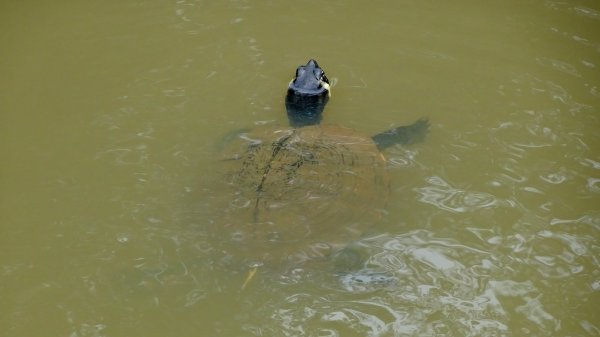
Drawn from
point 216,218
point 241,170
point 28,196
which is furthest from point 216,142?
point 28,196

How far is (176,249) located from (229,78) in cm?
157

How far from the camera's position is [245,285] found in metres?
2.72

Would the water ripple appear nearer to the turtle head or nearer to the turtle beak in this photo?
the turtle head

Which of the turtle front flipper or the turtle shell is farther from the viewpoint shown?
the turtle front flipper

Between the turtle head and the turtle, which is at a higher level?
the turtle head

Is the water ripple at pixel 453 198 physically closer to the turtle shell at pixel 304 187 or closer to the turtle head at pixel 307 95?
the turtle shell at pixel 304 187

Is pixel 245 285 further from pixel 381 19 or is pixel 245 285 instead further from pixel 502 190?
pixel 381 19

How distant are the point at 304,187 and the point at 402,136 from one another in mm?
807

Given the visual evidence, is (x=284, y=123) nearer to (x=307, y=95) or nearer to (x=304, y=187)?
(x=307, y=95)

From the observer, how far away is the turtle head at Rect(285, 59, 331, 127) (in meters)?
3.75

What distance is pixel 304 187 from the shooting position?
9.62ft

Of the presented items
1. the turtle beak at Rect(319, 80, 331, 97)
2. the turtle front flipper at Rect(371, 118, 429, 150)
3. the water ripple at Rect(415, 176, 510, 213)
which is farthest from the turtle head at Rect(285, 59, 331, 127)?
the water ripple at Rect(415, 176, 510, 213)

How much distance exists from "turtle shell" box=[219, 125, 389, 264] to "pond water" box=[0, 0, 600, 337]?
8 cm

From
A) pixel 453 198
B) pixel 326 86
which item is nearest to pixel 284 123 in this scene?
pixel 326 86
